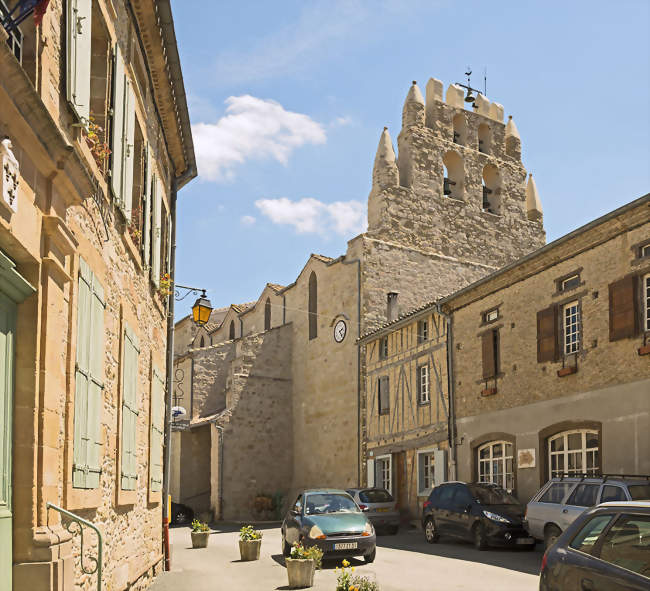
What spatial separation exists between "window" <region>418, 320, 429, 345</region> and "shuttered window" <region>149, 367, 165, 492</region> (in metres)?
12.5

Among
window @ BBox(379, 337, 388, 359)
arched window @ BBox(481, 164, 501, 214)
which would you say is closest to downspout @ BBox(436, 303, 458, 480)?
window @ BBox(379, 337, 388, 359)

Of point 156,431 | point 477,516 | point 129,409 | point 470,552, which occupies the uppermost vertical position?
point 129,409

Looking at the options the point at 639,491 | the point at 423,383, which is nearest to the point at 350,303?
the point at 423,383

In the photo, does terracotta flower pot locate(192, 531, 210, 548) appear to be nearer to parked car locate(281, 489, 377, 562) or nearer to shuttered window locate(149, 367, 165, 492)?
parked car locate(281, 489, 377, 562)

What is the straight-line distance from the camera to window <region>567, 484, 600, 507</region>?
547 inches

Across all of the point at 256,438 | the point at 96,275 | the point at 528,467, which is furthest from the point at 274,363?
the point at 96,275

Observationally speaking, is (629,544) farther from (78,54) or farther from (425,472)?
(425,472)

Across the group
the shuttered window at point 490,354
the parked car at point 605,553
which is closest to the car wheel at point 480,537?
the shuttered window at point 490,354

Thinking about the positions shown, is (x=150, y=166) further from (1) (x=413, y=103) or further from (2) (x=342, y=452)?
(1) (x=413, y=103)

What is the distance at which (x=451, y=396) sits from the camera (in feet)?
76.6

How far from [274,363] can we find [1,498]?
31260mm

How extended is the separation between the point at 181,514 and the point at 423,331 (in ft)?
44.9

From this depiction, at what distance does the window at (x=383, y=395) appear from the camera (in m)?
28.4

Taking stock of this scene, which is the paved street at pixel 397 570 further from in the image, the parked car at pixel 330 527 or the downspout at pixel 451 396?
the downspout at pixel 451 396
